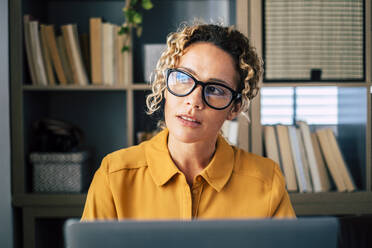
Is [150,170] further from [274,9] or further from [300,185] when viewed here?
[274,9]

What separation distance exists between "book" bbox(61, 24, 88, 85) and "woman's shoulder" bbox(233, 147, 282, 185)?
995 mm

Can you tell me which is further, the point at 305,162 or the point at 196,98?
the point at 305,162

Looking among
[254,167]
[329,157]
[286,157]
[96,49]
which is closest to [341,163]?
[329,157]

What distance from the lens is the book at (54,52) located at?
5.98 feet

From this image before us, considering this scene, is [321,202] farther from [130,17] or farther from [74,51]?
[74,51]

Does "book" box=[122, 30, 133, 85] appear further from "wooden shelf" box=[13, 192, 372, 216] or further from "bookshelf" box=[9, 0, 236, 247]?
"wooden shelf" box=[13, 192, 372, 216]

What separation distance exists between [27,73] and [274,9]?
1.30m

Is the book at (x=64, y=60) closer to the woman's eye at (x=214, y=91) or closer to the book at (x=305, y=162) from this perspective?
the woman's eye at (x=214, y=91)

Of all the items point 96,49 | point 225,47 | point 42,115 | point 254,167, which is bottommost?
point 254,167

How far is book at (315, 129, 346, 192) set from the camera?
182 centimetres

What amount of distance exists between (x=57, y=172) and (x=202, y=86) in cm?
108

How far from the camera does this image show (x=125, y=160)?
1.15 metres

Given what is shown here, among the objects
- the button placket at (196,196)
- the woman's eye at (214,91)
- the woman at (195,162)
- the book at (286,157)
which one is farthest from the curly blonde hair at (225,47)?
the book at (286,157)

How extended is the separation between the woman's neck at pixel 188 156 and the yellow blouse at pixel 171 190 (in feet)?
0.11
